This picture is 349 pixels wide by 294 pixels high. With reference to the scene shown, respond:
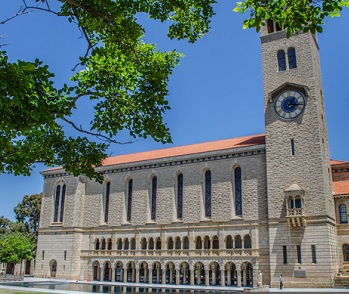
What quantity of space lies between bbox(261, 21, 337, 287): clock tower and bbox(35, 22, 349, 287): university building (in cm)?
8

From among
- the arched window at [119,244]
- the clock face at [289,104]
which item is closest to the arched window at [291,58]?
the clock face at [289,104]

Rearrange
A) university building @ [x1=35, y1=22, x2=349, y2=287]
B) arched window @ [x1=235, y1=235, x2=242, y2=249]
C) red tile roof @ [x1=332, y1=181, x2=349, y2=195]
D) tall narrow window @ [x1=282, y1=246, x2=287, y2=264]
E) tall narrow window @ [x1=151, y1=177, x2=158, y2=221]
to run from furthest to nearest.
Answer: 1. tall narrow window @ [x1=151, y1=177, x2=158, y2=221]
2. arched window @ [x1=235, y1=235, x2=242, y2=249]
3. red tile roof @ [x1=332, y1=181, x2=349, y2=195]
4. university building @ [x1=35, y1=22, x2=349, y2=287]
5. tall narrow window @ [x1=282, y1=246, x2=287, y2=264]

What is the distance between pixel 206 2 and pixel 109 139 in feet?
14.7

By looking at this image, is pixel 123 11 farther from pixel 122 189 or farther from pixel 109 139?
pixel 122 189

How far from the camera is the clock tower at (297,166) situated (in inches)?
1261

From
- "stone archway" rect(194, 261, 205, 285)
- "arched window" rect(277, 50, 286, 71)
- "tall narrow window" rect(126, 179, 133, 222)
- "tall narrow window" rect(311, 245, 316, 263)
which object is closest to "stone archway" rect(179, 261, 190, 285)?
"stone archway" rect(194, 261, 205, 285)

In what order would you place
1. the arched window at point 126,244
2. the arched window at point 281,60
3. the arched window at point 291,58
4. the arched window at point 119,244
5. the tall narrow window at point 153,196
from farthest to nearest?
1. the arched window at point 119,244
2. the arched window at point 126,244
3. the tall narrow window at point 153,196
4. the arched window at point 281,60
5. the arched window at point 291,58

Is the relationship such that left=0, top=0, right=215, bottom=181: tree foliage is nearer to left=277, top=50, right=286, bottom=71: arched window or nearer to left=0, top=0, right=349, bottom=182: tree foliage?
left=0, top=0, right=349, bottom=182: tree foliage

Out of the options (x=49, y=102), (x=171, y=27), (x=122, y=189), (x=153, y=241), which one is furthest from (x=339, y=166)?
(x=49, y=102)

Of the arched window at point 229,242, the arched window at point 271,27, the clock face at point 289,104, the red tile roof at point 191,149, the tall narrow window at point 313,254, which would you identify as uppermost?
the arched window at point 271,27

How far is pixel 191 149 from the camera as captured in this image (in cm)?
4375

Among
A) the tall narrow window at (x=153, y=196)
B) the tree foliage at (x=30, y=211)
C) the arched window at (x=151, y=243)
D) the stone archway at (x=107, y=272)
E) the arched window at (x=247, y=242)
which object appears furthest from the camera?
the tree foliage at (x=30, y=211)

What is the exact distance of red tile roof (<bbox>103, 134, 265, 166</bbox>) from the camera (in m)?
39.5

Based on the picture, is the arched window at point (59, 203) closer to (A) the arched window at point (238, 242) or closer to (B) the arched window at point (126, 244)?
(B) the arched window at point (126, 244)
